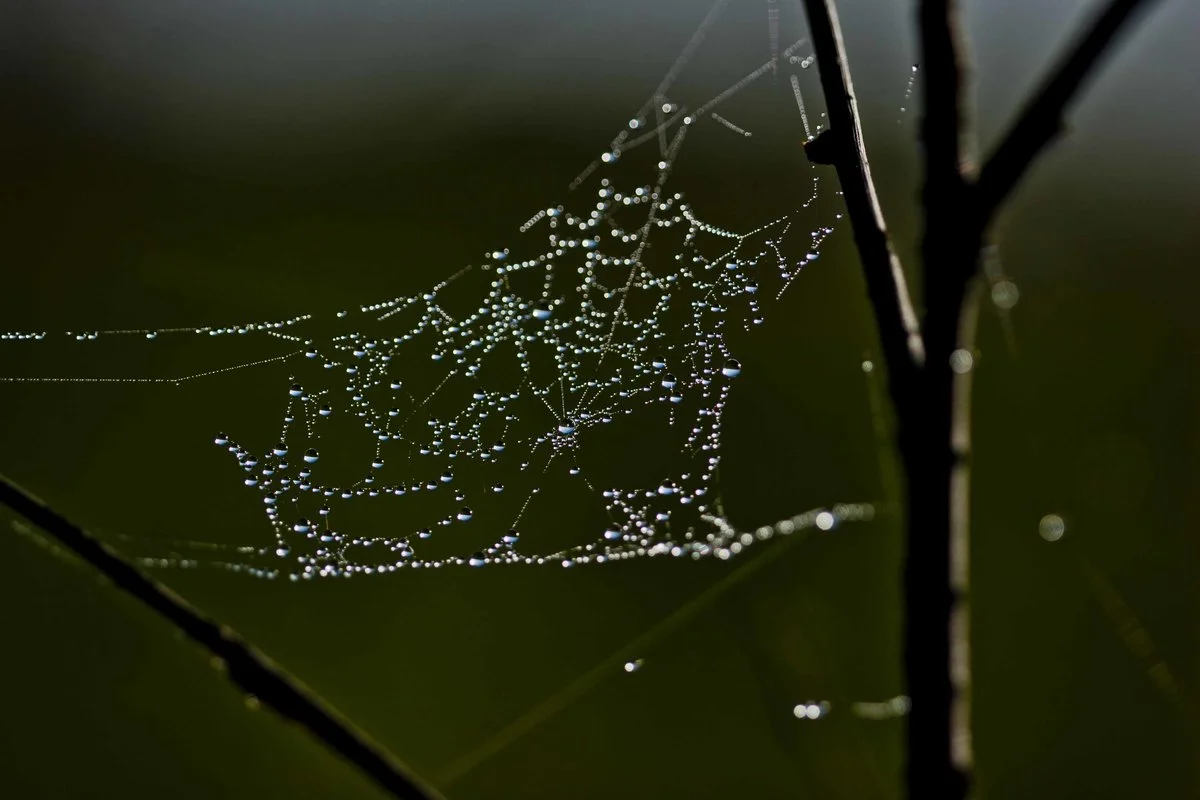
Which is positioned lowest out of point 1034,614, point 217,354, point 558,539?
point 1034,614

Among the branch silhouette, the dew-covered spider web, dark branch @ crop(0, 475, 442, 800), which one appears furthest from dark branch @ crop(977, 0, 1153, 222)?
the dew-covered spider web

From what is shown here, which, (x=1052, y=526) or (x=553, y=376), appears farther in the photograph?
(x=1052, y=526)

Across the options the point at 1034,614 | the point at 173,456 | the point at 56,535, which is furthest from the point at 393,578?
the point at 56,535

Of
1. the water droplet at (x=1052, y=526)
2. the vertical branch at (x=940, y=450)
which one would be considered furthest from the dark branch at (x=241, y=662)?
the water droplet at (x=1052, y=526)

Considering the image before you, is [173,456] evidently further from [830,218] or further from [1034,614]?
[1034,614]

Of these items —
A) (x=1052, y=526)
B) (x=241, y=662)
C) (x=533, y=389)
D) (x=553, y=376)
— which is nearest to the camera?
(x=241, y=662)

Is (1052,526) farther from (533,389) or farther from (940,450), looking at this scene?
(940,450)

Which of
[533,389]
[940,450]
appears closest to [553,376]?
[533,389]

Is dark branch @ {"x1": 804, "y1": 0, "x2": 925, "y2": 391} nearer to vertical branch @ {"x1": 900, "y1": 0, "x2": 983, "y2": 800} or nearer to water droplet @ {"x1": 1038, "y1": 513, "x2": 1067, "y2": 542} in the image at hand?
vertical branch @ {"x1": 900, "y1": 0, "x2": 983, "y2": 800}
